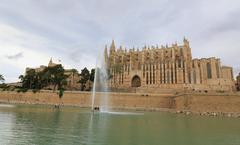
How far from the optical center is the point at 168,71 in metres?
80.1

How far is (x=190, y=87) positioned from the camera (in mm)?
74375

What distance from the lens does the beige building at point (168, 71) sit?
76688 mm

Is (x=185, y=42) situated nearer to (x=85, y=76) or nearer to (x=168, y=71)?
(x=168, y=71)

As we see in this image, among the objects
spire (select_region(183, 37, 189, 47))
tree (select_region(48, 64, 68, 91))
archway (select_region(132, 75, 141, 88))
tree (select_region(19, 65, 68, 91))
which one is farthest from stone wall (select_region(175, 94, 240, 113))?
spire (select_region(183, 37, 189, 47))

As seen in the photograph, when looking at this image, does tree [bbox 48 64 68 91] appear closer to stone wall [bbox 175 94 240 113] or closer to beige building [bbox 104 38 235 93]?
beige building [bbox 104 38 235 93]

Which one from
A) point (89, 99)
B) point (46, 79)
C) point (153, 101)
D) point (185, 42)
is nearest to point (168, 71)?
point (185, 42)

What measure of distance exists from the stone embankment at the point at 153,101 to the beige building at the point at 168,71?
1498 centimetres

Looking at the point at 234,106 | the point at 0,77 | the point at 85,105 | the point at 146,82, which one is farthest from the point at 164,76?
the point at 0,77

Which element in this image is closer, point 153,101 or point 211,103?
point 211,103

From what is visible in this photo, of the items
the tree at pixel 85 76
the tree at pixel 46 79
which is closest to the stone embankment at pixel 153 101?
the tree at pixel 46 79

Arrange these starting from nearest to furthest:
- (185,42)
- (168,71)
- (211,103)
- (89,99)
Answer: (211,103) < (89,99) < (168,71) < (185,42)

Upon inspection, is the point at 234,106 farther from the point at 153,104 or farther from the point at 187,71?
the point at 187,71

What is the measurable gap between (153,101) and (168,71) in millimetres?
28765

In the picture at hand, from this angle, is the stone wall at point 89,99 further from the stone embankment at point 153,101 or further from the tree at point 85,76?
the tree at point 85,76
